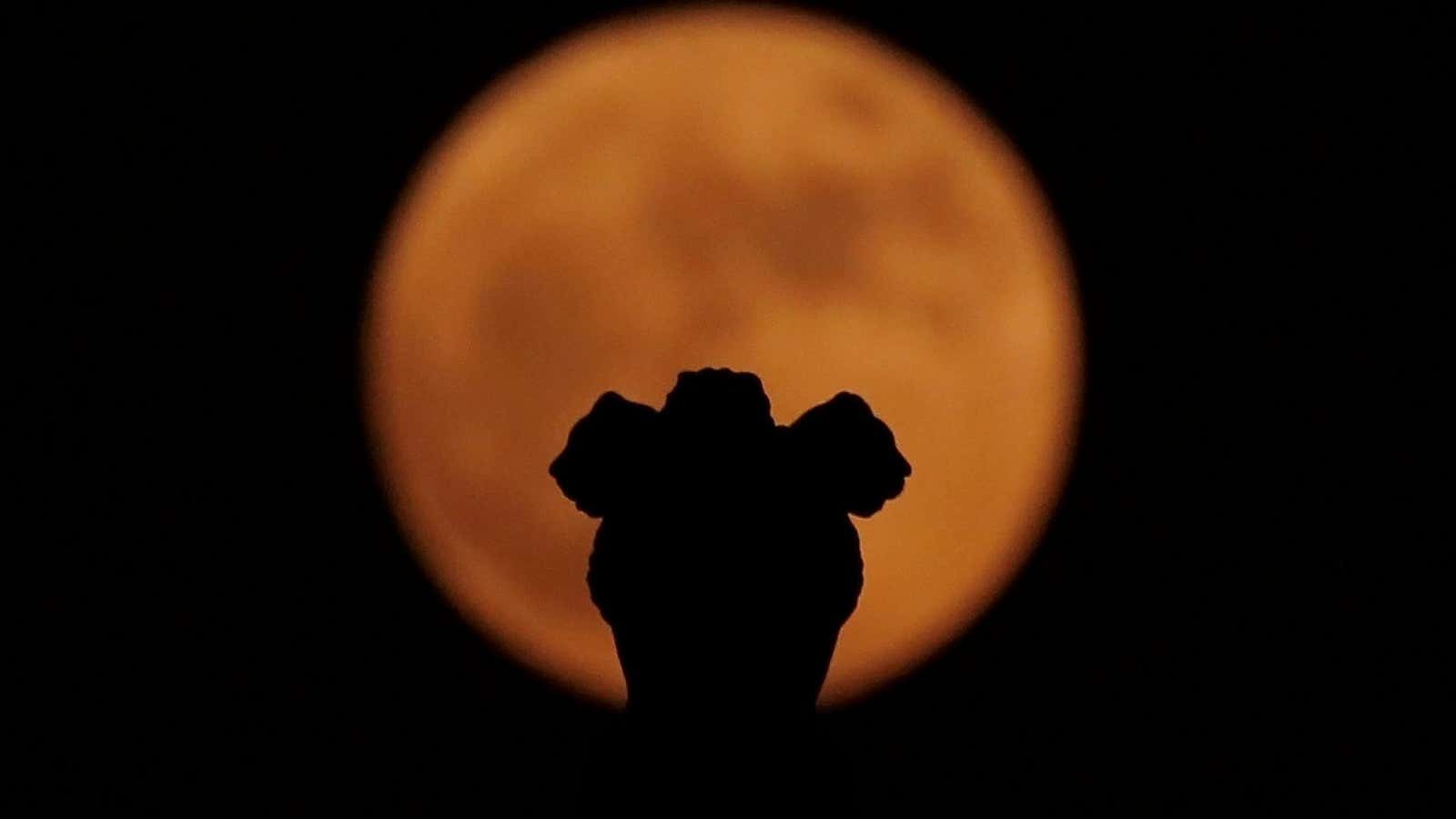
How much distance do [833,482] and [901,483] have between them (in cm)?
9

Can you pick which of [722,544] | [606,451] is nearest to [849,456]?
[722,544]

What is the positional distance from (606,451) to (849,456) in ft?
1.00

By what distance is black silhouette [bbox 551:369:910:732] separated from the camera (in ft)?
9.30

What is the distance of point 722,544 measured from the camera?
2848 millimetres

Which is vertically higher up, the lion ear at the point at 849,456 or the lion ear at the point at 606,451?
the lion ear at the point at 849,456

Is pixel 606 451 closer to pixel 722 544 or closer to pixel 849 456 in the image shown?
pixel 722 544

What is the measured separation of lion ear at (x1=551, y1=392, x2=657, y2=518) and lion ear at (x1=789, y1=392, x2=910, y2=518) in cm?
20

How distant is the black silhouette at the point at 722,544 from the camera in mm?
2834

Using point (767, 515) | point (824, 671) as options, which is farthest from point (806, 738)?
point (767, 515)

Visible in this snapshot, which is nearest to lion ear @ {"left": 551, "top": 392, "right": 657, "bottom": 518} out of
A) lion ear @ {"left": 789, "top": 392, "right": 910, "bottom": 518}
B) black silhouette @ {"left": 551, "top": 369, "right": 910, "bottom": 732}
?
black silhouette @ {"left": 551, "top": 369, "right": 910, "bottom": 732}

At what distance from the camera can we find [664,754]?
2.80 meters

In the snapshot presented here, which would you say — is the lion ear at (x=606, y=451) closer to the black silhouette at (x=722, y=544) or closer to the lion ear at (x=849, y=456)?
the black silhouette at (x=722, y=544)

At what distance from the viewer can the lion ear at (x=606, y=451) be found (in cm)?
283

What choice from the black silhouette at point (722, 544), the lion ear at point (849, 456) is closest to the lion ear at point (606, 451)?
the black silhouette at point (722, 544)
